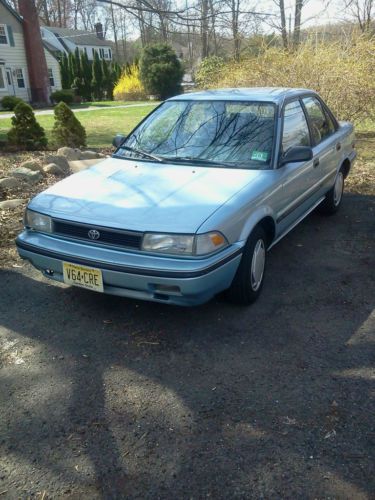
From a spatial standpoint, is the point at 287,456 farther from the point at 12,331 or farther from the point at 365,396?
the point at 12,331

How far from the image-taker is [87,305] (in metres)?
3.79

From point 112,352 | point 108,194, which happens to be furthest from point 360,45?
point 112,352

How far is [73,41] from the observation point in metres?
49.2

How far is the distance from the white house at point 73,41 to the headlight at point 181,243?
4346 centimetres

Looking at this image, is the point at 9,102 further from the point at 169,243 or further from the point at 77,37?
the point at 77,37

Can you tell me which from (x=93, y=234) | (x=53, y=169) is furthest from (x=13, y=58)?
(x=93, y=234)

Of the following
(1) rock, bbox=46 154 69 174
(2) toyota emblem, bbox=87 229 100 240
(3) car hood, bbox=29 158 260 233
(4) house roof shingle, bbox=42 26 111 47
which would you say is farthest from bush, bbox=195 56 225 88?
(4) house roof shingle, bbox=42 26 111 47

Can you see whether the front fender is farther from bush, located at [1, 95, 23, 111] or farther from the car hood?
bush, located at [1, 95, 23, 111]

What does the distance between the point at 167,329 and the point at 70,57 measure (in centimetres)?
3523

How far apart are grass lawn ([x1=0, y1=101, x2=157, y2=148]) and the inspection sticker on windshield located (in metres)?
8.14

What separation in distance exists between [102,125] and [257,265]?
13.9 m

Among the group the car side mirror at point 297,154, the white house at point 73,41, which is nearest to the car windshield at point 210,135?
the car side mirror at point 297,154

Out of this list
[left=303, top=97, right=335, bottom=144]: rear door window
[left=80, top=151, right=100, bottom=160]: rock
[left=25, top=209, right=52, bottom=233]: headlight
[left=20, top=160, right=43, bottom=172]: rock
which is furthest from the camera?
[left=80, top=151, right=100, bottom=160]: rock

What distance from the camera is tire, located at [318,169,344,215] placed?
5.78 m
